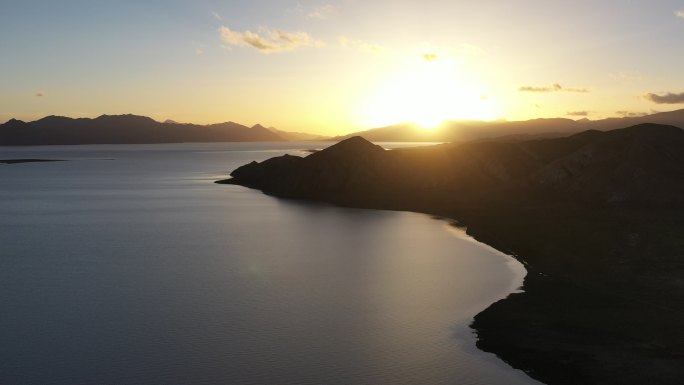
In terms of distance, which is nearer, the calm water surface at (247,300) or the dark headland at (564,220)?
the calm water surface at (247,300)

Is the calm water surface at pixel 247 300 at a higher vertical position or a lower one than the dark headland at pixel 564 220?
lower

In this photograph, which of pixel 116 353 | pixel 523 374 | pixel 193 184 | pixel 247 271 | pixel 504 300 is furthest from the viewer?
pixel 193 184

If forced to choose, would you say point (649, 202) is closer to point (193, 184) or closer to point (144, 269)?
point (144, 269)

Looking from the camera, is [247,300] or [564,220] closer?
[247,300]

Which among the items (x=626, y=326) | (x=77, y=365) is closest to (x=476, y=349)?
(x=626, y=326)

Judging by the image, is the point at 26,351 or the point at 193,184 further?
the point at 193,184
